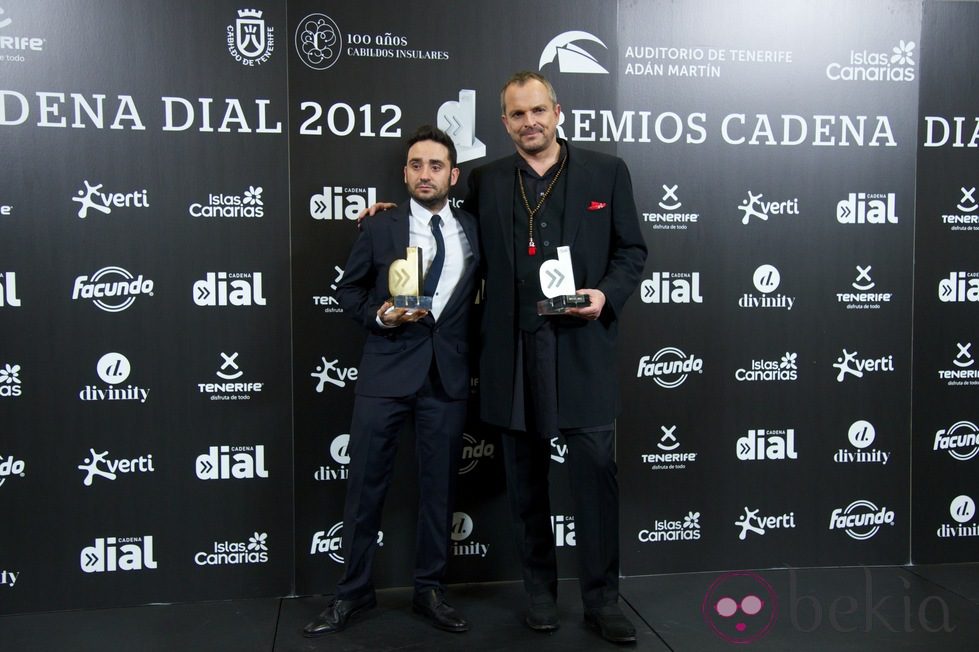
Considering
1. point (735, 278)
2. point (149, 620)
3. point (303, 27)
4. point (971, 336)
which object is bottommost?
point (149, 620)

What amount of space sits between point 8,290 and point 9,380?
37 centimetres

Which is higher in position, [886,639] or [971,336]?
[971,336]

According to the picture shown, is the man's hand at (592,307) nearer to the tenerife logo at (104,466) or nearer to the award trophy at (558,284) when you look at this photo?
the award trophy at (558,284)

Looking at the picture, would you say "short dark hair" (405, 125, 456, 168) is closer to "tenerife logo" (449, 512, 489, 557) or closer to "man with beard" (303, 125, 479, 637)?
"man with beard" (303, 125, 479, 637)

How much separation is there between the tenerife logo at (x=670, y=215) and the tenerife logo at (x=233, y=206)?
66.9 inches

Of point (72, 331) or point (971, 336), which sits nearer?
point (72, 331)

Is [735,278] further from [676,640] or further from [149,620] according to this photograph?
[149,620]

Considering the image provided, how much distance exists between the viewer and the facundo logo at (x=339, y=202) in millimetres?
3514

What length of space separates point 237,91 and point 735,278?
235 centimetres

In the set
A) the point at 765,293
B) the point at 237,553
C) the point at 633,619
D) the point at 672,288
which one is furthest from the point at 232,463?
the point at 765,293

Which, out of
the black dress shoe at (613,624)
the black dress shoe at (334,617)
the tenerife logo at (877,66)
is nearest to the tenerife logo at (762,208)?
the tenerife logo at (877,66)

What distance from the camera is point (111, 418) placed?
3439 millimetres

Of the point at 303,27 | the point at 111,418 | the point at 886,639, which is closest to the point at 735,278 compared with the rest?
the point at 886,639

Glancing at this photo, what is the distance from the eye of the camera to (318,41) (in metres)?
3.48
